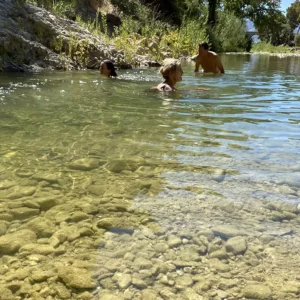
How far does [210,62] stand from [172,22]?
16857 millimetres

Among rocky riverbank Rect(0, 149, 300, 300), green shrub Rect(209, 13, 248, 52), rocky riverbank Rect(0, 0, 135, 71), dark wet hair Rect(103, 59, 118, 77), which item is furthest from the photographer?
green shrub Rect(209, 13, 248, 52)

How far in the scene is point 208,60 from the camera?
33.9ft

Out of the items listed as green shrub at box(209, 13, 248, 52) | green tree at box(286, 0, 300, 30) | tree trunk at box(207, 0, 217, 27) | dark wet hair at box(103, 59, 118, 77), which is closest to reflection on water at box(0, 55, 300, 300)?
dark wet hair at box(103, 59, 118, 77)

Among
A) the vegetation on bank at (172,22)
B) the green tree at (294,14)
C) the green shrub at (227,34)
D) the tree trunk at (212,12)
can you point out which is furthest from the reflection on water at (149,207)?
the green tree at (294,14)

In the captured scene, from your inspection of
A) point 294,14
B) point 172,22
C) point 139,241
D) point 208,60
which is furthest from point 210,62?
point 294,14

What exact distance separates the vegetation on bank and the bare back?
277 cm

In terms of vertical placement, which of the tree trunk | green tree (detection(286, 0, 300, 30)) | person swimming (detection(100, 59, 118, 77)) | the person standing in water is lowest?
person swimming (detection(100, 59, 118, 77))

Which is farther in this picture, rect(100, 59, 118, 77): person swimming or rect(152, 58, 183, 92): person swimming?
rect(100, 59, 118, 77): person swimming

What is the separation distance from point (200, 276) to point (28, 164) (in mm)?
1845

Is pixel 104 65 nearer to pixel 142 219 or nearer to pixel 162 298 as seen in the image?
pixel 142 219

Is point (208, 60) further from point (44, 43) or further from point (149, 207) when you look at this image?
point (149, 207)

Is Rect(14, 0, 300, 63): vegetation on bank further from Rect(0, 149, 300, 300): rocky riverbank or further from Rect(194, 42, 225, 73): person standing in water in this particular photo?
Rect(0, 149, 300, 300): rocky riverbank

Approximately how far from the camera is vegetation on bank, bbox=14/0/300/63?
1390 cm

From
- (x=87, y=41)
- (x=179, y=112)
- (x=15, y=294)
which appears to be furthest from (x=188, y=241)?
(x=87, y=41)
